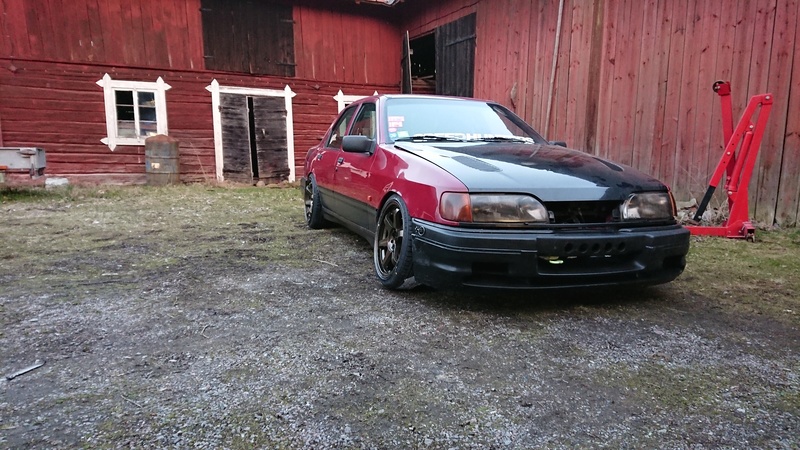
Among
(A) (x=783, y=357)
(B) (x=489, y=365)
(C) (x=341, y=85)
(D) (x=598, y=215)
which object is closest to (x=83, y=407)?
(B) (x=489, y=365)

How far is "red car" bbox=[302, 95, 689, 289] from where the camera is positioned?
2.39 m

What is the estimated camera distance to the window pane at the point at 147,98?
10508mm

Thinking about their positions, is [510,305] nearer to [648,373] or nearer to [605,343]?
[605,343]

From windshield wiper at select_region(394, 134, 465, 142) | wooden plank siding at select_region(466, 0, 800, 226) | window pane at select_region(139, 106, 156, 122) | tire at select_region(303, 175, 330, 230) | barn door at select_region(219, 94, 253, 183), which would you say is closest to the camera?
windshield wiper at select_region(394, 134, 465, 142)

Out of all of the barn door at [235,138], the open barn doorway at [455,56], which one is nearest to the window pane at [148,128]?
the barn door at [235,138]

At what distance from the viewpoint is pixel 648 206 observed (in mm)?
2648

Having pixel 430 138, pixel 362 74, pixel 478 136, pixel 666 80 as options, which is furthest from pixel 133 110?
pixel 666 80

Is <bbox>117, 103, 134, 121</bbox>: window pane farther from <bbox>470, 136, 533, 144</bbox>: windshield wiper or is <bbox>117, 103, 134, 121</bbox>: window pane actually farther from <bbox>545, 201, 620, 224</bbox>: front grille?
<bbox>545, 201, 620, 224</bbox>: front grille

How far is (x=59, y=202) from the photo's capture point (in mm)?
7547

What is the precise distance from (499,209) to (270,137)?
10.3 meters

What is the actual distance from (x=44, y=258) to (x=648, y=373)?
4395 millimetres

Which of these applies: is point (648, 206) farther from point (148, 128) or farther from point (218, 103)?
point (148, 128)

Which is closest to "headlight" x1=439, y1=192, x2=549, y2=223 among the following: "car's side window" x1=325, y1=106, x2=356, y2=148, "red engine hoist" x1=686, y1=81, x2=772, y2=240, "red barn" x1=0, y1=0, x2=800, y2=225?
"car's side window" x1=325, y1=106, x2=356, y2=148

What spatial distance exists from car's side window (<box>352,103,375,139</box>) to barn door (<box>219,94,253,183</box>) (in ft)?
26.7
